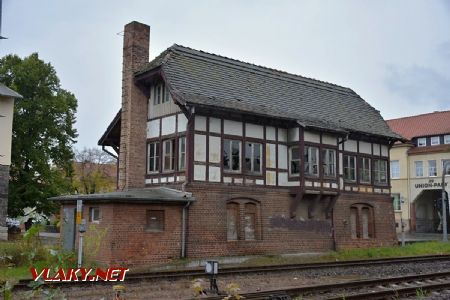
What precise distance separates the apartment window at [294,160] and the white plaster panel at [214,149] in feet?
13.1

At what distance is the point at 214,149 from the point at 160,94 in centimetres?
378

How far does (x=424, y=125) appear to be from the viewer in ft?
158

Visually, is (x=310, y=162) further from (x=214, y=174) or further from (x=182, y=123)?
(x=182, y=123)

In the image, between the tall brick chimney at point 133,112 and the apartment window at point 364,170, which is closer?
the tall brick chimney at point 133,112

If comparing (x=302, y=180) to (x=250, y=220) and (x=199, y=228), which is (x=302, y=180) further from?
(x=199, y=228)

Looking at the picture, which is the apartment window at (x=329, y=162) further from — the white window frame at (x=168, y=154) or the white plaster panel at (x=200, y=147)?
the white window frame at (x=168, y=154)

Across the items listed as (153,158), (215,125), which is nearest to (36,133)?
(153,158)

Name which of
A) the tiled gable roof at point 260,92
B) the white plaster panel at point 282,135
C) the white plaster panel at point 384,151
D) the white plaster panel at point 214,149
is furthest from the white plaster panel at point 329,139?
the white plaster panel at point 214,149

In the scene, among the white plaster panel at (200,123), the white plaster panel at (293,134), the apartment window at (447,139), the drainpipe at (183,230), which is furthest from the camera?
the apartment window at (447,139)

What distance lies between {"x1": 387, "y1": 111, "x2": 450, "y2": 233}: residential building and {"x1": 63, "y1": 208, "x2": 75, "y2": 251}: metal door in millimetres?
32689

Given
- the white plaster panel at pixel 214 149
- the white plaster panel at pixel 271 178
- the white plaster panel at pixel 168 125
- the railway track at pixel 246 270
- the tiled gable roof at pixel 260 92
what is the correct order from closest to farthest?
the railway track at pixel 246 270 → the white plaster panel at pixel 214 149 → the tiled gable roof at pixel 260 92 → the white plaster panel at pixel 168 125 → the white plaster panel at pixel 271 178

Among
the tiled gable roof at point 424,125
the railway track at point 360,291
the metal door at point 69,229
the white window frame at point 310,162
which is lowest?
the railway track at point 360,291

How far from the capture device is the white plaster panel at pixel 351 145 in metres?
26.6

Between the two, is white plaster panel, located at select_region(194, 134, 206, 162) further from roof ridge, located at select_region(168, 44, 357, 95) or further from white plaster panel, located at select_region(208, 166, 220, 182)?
roof ridge, located at select_region(168, 44, 357, 95)
